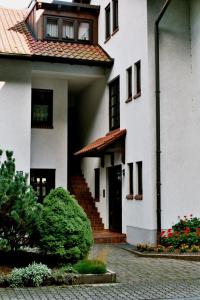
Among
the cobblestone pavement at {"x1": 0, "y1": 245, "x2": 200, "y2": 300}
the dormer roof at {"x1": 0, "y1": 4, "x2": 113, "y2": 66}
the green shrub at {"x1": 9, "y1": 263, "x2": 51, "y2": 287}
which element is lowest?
the cobblestone pavement at {"x1": 0, "y1": 245, "x2": 200, "y2": 300}

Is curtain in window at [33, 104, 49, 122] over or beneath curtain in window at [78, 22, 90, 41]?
beneath

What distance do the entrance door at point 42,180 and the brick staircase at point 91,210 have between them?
5.07 feet

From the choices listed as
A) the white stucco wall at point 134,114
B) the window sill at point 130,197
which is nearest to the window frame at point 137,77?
the white stucco wall at point 134,114

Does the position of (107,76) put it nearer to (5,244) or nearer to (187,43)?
(187,43)

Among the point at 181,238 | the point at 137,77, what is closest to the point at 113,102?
the point at 137,77

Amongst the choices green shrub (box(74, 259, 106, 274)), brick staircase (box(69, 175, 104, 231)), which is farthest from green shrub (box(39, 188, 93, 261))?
brick staircase (box(69, 175, 104, 231))

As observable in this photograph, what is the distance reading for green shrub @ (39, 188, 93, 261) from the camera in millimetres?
9930

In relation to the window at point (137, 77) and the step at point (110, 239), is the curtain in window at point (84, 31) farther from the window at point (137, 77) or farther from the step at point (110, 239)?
the step at point (110, 239)

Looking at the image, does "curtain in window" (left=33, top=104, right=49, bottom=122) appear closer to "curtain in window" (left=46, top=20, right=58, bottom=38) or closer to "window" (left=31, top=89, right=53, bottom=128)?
"window" (left=31, top=89, right=53, bottom=128)

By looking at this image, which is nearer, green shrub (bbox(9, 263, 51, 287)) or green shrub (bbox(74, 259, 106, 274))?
green shrub (bbox(9, 263, 51, 287))

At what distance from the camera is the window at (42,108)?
19.2 m

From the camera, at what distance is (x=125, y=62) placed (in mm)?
17156

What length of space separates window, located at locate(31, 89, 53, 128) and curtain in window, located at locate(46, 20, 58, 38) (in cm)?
250

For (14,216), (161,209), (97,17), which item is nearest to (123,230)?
(161,209)
